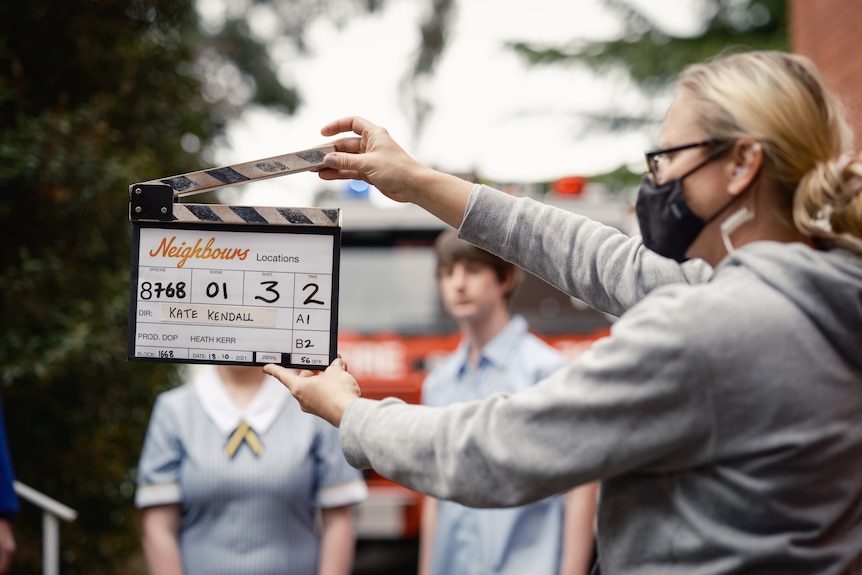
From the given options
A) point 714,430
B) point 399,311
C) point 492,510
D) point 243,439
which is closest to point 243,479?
point 243,439

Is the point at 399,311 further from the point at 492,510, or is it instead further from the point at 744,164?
the point at 744,164

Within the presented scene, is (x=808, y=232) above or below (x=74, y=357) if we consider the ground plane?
above

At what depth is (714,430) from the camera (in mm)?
1437

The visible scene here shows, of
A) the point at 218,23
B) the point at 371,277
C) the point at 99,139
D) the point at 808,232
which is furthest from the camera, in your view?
the point at 218,23

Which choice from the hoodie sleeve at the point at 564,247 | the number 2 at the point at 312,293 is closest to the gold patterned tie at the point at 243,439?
the number 2 at the point at 312,293

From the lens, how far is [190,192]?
212 centimetres

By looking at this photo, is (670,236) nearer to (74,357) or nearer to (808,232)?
(808,232)

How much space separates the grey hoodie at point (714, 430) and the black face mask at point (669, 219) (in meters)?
0.17

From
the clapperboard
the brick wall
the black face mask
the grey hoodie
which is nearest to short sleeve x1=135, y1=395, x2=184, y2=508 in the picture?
the clapperboard

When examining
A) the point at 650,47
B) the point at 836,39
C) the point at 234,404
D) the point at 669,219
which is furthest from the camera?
the point at 650,47

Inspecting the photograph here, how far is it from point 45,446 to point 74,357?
0.89 meters

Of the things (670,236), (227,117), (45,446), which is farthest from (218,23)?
(670,236)

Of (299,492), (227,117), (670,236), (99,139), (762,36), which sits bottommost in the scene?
(299,492)

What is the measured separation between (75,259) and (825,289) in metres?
4.93
